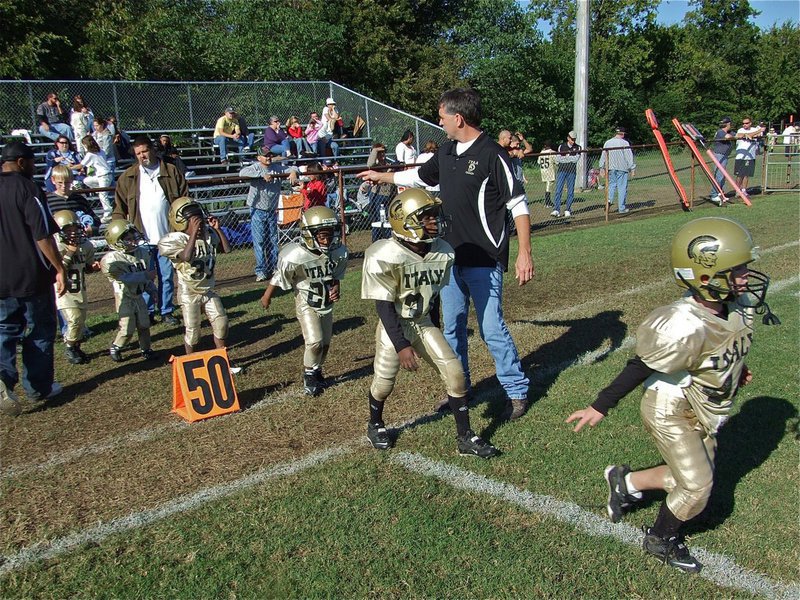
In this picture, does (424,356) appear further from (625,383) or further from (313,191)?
(313,191)

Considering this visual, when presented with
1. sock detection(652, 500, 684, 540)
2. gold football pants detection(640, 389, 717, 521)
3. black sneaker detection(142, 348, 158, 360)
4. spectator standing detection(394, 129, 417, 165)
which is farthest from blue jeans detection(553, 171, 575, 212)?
sock detection(652, 500, 684, 540)

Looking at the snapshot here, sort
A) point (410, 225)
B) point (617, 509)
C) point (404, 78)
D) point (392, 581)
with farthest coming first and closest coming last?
point (404, 78) → point (410, 225) → point (617, 509) → point (392, 581)

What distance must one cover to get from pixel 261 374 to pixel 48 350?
1.80 metres

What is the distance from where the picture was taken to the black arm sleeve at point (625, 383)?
3.43m

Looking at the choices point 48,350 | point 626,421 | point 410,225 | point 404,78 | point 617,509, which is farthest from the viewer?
point 404,78

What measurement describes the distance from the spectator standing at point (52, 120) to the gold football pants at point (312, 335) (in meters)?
11.5

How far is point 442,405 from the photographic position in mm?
5570

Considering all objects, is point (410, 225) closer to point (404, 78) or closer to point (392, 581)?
point (392, 581)

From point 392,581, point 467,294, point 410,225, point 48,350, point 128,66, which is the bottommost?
point 392,581

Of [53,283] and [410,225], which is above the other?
[410,225]

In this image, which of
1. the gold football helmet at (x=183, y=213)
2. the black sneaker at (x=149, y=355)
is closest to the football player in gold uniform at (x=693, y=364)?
the gold football helmet at (x=183, y=213)

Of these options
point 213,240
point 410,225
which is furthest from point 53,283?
point 410,225

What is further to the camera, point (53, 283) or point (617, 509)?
point (53, 283)

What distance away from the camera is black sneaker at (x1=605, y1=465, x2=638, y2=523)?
155 inches
